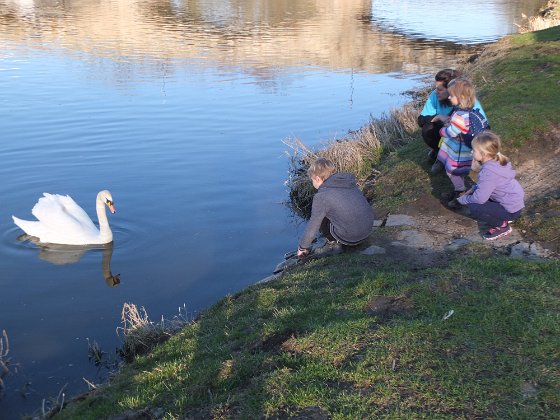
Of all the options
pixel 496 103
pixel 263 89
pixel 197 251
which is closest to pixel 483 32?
pixel 263 89

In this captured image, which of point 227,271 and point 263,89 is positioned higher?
point 263,89

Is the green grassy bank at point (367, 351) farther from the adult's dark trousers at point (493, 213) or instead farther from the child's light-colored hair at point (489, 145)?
the child's light-colored hair at point (489, 145)

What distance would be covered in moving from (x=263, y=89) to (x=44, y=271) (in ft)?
55.4

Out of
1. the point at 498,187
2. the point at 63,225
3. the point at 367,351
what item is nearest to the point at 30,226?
the point at 63,225

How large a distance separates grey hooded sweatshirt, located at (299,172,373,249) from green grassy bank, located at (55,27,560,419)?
1.59 feet

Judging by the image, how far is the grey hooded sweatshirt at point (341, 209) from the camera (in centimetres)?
855

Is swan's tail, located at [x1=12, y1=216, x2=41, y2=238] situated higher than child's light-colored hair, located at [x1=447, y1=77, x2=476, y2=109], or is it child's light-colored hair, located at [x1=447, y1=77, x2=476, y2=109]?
child's light-colored hair, located at [x1=447, y1=77, x2=476, y2=109]

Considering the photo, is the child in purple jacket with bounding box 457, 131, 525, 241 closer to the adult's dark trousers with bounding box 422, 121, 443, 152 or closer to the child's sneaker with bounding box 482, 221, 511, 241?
the child's sneaker with bounding box 482, 221, 511, 241

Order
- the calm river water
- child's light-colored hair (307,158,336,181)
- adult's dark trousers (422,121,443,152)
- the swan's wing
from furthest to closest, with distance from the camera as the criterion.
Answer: the swan's wing < adult's dark trousers (422,121,443,152) < the calm river water < child's light-colored hair (307,158,336,181)

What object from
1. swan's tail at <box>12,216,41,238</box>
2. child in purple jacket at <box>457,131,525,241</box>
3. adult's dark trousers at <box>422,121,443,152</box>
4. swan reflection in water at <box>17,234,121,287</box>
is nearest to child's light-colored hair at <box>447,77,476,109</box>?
child in purple jacket at <box>457,131,525,241</box>

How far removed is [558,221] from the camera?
28.8ft

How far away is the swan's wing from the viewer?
12039 mm

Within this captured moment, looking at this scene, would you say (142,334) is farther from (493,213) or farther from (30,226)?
(493,213)

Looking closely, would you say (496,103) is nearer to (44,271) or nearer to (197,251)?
(197,251)
